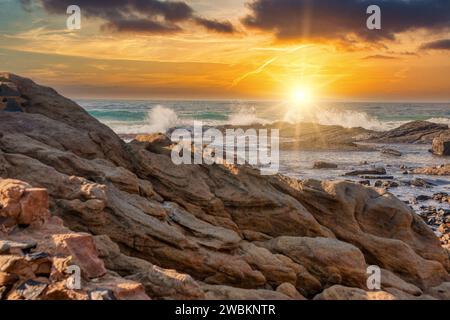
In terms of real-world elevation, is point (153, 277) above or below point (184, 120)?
below

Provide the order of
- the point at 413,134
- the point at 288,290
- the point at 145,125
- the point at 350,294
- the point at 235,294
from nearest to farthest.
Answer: the point at 235,294
the point at 350,294
the point at 288,290
the point at 413,134
the point at 145,125

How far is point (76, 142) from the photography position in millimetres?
16781

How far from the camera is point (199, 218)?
52.3ft

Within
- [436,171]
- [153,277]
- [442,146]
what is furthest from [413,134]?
[153,277]

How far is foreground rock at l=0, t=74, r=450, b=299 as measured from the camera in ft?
40.9

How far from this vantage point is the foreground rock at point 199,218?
12.5m

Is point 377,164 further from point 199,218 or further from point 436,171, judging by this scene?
point 199,218

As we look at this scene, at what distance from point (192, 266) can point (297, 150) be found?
2428 inches

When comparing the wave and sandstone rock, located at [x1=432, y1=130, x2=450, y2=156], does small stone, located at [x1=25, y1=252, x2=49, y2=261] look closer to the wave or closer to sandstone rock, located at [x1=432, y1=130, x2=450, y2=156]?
sandstone rock, located at [x1=432, y1=130, x2=450, y2=156]

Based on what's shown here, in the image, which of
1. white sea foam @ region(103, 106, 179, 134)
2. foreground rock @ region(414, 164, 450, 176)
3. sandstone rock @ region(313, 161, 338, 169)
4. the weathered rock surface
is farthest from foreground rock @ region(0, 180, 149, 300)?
white sea foam @ region(103, 106, 179, 134)

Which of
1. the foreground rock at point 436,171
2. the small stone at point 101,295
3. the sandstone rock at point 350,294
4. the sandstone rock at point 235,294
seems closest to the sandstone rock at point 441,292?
the sandstone rock at point 350,294

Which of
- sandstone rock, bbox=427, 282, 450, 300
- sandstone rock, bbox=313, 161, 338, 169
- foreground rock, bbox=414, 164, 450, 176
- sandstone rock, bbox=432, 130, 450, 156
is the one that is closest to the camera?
sandstone rock, bbox=427, 282, 450, 300

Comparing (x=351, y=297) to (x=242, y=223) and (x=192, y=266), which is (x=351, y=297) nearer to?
(x=192, y=266)

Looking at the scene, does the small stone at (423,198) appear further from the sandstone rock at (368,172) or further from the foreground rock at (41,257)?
the foreground rock at (41,257)
